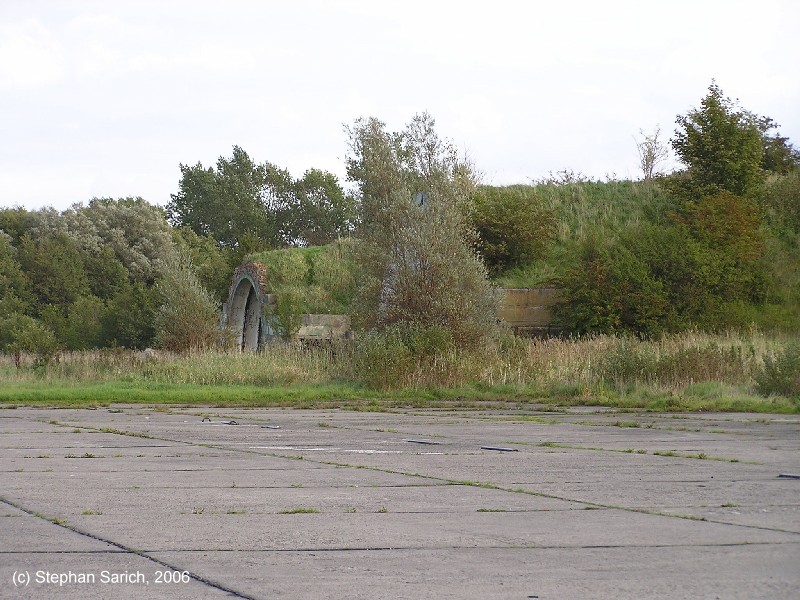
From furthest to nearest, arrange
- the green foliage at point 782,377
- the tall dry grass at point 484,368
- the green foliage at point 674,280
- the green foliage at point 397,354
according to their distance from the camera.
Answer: the green foliage at point 674,280 < the green foliage at point 397,354 < the tall dry grass at point 484,368 < the green foliage at point 782,377

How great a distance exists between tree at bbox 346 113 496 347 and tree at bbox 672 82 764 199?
45.9ft

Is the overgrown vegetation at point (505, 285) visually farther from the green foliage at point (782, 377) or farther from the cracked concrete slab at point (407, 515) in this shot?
the cracked concrete slab at point (407, 515)

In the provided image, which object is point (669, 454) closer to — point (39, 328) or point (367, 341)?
point (367, 341)

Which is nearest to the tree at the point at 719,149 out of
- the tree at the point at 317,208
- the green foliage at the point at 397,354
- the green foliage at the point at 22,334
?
the green foliage at the point at 397,354

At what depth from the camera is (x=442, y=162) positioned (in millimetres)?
35688

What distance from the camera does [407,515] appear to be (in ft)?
23.3

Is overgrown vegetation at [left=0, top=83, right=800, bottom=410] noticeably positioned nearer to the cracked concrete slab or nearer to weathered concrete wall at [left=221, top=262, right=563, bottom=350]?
weathered concrete wall at [left=221, top=262, right=563, bottom=350]

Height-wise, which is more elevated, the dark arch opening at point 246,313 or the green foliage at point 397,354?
the dark arch opening at point 246,313

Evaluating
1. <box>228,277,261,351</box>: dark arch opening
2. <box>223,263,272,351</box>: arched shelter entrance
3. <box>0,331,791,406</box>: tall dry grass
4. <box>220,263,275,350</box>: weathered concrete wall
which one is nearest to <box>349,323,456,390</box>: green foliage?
<box>0,331,791,406</box>: tall dry grass

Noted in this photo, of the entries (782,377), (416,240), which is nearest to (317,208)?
(416,240)

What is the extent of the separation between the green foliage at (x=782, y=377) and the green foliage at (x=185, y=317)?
2385 cm

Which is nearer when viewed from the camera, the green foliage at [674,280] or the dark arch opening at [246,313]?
the green foliage at [674,280]

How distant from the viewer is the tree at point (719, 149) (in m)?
44.4

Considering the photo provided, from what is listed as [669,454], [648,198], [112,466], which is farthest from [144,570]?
[648,198]
